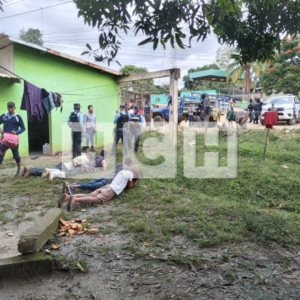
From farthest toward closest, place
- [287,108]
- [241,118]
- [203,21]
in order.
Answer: [287,108] → [241,118] → [203,21]

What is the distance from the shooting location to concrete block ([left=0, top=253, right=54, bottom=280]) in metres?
3.11

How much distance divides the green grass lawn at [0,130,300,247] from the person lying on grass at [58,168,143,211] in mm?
167

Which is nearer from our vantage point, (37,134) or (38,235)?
(38,235)

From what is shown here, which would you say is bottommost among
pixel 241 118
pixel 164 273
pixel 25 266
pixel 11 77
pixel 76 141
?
pixel 164 273

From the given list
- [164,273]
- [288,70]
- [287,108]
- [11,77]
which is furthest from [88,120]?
[288,70]

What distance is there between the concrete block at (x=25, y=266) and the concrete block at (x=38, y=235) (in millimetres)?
93

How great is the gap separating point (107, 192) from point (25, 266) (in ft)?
8.01

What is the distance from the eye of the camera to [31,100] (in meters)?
7.85

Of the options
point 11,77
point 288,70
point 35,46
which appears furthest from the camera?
point 288,70

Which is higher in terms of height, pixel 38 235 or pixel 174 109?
pixel 174 109

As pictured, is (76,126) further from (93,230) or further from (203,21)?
(203,21)

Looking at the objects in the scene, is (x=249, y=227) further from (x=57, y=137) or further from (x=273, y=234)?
(x=57, y=137)

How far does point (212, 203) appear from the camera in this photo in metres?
5.34

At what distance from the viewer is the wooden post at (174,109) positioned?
1002 centimetres
